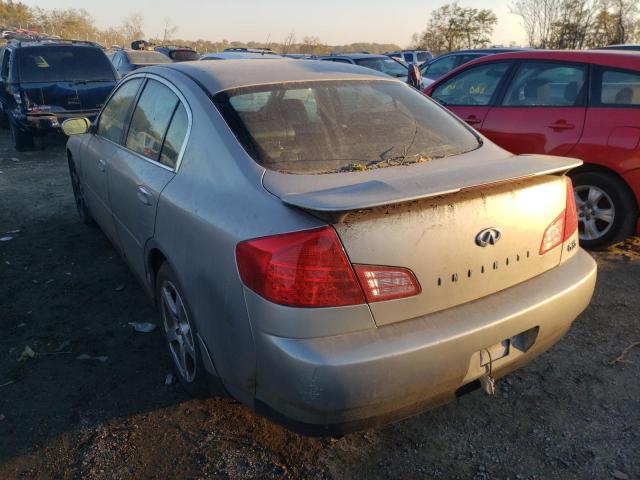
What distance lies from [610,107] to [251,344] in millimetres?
3824

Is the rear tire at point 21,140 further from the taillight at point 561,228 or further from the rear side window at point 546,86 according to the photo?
the taillight at point 561,228

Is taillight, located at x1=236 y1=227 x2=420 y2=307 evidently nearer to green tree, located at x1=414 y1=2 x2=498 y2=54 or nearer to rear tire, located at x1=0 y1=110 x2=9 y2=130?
rear tire, located at x1=0 y1=110 x2=9 y2=130

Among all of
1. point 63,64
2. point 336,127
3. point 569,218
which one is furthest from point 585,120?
point 63,64

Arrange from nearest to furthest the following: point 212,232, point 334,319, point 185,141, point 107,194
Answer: point 334,319
point 212,232
point 185,141
point 107,194

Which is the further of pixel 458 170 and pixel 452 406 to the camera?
pixel 452 406

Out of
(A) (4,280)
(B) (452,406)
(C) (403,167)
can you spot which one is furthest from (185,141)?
(A) (4,280)

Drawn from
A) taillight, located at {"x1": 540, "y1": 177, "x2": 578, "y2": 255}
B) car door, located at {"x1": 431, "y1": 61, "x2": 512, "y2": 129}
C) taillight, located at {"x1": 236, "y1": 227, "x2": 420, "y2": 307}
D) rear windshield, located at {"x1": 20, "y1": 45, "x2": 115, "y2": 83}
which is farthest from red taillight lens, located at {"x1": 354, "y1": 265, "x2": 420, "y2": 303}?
rear windshield, located at {"x1": 20, "y1": 45, "x2": 115, "y2": 83}

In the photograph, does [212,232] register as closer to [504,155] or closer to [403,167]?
[403,167]

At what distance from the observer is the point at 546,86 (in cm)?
482

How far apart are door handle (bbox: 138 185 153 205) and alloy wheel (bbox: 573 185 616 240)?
139 inches

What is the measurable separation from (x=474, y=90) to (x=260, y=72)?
3.31m

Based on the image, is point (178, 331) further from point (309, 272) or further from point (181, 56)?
→ point (181, 56)

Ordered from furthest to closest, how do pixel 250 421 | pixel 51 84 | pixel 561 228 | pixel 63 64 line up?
pixel 63 64
pixel 51 84
pixel 250 421
pixel 561 228

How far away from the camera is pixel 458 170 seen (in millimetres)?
2189
